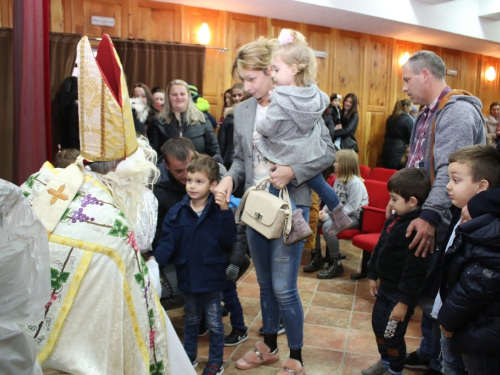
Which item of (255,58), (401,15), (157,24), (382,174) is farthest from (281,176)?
(401,15)

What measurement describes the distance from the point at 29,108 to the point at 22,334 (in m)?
1.51

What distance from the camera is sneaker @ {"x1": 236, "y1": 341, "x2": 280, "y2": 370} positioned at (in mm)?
2803

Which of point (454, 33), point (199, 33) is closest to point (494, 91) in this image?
point (454, 33)

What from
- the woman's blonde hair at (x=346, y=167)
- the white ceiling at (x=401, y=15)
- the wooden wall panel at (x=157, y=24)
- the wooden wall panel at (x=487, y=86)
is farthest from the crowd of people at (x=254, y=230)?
the wooden wall panel at (x=487, y=86)

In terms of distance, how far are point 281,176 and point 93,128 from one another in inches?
39.4

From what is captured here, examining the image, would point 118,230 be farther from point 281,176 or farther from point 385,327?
point 385,327

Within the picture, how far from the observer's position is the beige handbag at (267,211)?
2332mm

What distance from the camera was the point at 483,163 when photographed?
2035mm

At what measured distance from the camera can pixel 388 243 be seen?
2.48 metres

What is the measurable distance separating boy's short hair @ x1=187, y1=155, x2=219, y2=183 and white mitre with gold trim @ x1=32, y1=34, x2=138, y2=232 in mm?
991

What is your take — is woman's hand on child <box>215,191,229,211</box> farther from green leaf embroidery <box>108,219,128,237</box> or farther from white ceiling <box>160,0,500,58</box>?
white ceiling <box>160,0,500,58</box>

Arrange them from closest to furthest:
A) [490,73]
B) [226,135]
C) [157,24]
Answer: [226,135], [157,24], [490,73]

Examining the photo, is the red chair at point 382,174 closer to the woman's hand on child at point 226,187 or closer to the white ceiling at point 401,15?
the white ceiling at point 401,15

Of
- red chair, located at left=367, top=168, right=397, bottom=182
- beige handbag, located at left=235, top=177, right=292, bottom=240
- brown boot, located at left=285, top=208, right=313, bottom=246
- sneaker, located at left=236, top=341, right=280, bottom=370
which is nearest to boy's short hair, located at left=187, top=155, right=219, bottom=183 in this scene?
beige handbag, located at left=235, top=177, right=292, bottom=240
